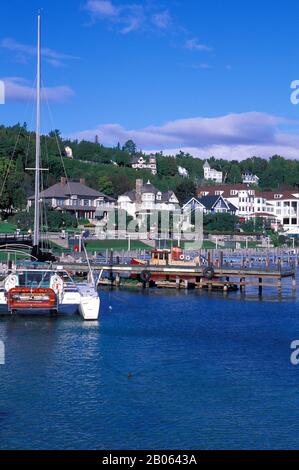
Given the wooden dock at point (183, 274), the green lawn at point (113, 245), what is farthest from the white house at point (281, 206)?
the wooden dock at point (183, 274)

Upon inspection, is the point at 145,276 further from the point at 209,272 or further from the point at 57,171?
the point at 57,171

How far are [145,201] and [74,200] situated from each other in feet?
61.3

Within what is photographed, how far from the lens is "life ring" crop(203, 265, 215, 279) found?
5853 cm

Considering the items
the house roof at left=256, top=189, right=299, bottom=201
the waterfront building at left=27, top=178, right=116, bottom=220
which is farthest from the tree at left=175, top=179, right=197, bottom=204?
the waterfront building at left=27, top=178, right=116, bottom=220

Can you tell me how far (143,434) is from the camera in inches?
869

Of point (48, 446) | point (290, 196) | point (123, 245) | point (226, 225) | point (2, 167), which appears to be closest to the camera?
point (48, 446)

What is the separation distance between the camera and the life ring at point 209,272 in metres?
58.5

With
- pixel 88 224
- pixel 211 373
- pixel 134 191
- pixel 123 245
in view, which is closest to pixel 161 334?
pixel 211 373

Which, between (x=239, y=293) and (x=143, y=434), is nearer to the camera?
(x=143, y=434)

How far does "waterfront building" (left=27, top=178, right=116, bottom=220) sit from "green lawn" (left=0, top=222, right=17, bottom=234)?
12761 mm

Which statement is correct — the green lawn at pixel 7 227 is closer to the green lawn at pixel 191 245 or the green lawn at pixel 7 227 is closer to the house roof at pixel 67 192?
the house roof at pixel 67 192

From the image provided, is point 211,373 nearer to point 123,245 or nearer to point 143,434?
point 143,434

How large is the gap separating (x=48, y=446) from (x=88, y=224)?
291ft

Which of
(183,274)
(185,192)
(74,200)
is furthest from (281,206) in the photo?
(183,274)
